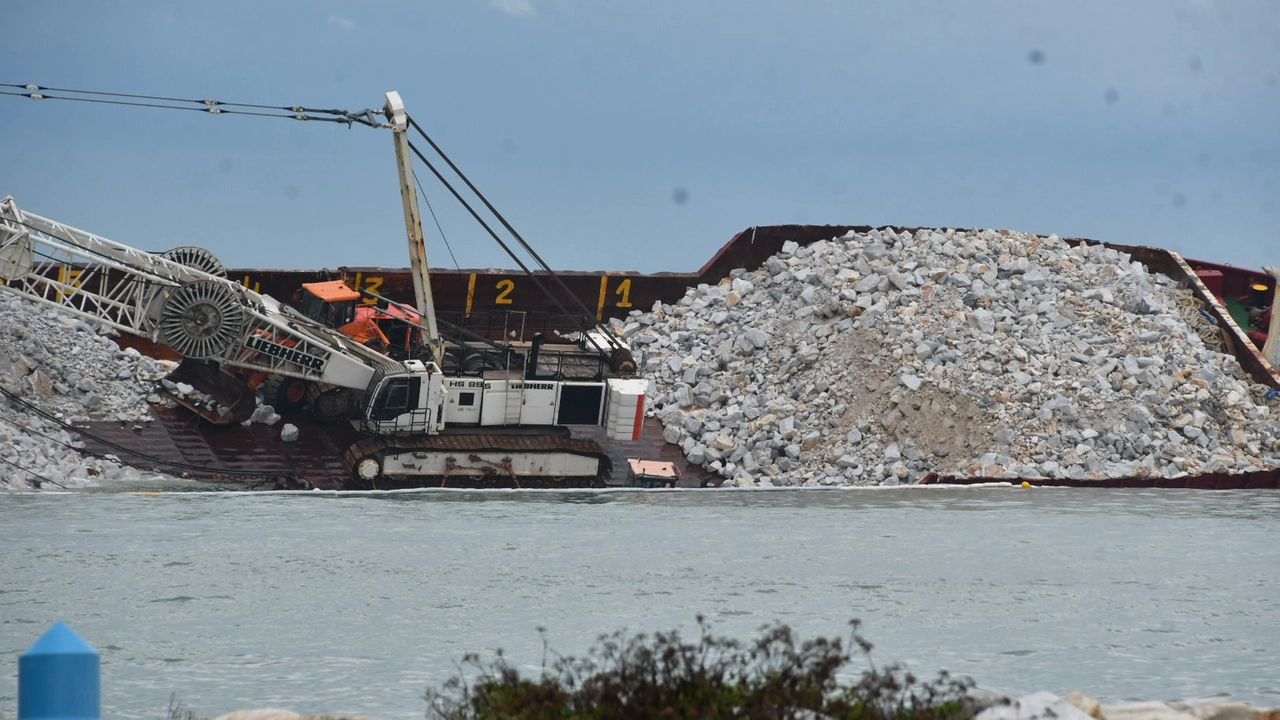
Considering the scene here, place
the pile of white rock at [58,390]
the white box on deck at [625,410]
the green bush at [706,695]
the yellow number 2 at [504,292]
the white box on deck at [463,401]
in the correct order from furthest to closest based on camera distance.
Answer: the yellow number 2 at [504,292] < the white box on deck at [463,401] < the white box on deck at [625,410] < the pile of white rock at [58,390] < the green bush at [706,695]

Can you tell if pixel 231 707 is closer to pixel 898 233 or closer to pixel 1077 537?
pixel 1077 537

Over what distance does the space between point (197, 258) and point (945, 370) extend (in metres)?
13.5

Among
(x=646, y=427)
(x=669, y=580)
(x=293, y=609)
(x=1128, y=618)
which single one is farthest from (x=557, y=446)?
(x=1128, y=618)

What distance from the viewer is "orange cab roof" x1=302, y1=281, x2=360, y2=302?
26281 millimetres

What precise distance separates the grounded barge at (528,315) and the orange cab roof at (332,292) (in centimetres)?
218

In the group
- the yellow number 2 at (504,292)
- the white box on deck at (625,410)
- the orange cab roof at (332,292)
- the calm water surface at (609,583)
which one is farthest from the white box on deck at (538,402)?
the yellow number 2 at (504,292)

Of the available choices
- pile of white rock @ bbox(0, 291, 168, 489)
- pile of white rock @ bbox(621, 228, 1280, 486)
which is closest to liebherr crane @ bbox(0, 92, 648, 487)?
pile of white rock @ bbox(0, 291, 168, 489)

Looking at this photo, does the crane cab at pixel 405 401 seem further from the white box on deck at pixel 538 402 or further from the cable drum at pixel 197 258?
the cable drum at pixel 197 258

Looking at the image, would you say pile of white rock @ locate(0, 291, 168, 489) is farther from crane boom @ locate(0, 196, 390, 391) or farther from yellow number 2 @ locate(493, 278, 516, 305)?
yellow number 2 @ locate(493, 278, 516, 305)

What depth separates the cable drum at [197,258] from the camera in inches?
1030

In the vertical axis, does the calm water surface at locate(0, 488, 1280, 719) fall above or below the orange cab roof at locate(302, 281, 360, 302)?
below

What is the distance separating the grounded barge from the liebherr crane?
1.00 m

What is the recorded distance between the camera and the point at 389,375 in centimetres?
2447

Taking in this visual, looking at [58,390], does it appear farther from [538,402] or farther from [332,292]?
[538,402]
